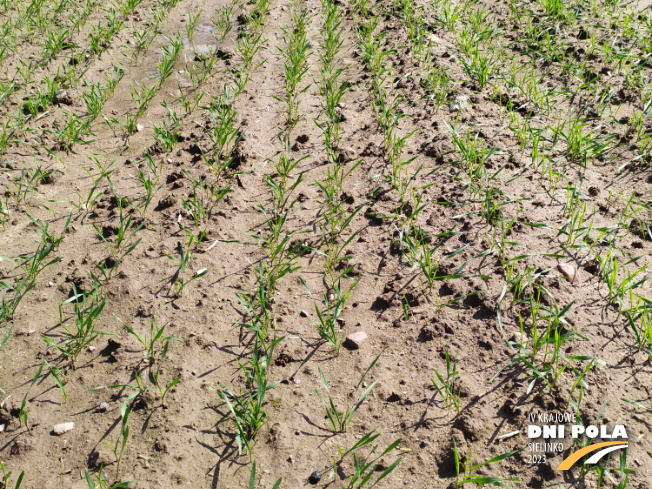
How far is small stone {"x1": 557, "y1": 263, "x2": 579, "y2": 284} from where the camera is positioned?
262cm

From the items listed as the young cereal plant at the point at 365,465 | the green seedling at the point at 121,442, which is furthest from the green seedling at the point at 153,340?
the young cereal plant at the point at 365,465

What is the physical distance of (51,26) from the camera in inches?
212

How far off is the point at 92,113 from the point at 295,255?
2239mm

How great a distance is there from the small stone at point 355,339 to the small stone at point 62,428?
125cm

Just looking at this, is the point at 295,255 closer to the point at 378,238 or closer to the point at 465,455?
the point at 378,238

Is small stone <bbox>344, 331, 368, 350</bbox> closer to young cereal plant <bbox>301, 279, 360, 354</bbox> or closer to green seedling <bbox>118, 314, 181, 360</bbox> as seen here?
young cereal plant <bbox>301, 279, 360, 354</bbox>

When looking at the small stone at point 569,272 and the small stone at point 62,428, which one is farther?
the small stone at point 569,272

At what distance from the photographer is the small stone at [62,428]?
6.93 feet

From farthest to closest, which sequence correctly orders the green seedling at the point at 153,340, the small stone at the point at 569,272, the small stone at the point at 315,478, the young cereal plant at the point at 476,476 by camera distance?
the small stone at the point at 569,272
the green seedling at the point at 153,340
the small stone at the point at 315,478
the young cereal plant at the point at 476,476

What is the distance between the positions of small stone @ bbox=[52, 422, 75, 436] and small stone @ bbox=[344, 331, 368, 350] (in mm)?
1249

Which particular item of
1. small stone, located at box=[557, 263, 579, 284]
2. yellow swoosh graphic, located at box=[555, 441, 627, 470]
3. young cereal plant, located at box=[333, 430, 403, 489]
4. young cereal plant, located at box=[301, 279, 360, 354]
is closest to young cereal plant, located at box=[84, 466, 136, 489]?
young cereal plant, located at box=[333, 430, 403, 489]

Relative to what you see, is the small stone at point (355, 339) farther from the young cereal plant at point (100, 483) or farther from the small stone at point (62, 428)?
the small stone at point (62, 428)

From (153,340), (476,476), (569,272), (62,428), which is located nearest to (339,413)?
(476,476)

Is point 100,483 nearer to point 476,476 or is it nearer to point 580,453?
point 476,476
